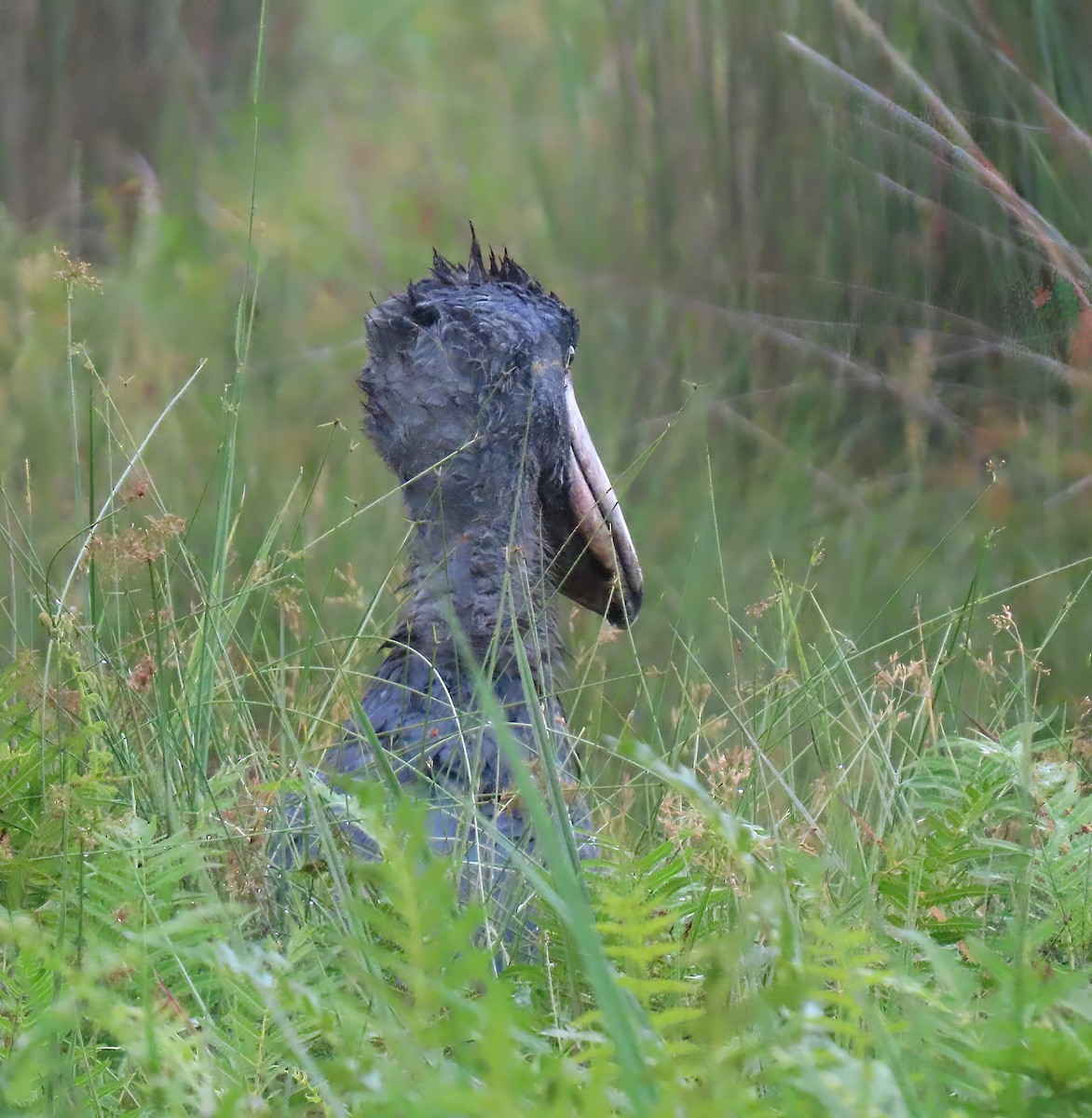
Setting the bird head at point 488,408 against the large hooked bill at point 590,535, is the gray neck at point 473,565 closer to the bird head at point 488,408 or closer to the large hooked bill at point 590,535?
the bird head at point 488,408

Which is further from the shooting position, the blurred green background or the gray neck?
the blurred green background

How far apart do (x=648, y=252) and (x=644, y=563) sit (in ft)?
3.45

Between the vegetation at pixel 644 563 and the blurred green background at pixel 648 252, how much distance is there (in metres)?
0.02

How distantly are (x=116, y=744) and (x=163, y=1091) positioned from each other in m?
0.85

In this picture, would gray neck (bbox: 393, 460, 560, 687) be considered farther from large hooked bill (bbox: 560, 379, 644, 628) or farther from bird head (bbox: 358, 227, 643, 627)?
large hooked bill (bbox: 560, 379, 644, 628)

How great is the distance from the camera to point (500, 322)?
90.3 inches

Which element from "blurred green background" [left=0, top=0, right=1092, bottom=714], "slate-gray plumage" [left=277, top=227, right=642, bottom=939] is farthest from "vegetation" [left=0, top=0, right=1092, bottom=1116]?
"slate-gray plumage" [left=277, top=227, right=642, bottom=939]

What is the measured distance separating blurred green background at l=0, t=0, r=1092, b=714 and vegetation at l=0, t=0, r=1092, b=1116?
16 mm

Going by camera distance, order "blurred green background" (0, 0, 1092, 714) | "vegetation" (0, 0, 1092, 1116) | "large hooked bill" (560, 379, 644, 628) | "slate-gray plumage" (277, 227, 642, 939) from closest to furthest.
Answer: "vegetation" (0, 0, 1092, 1116) < "slate-gray plumage" (277, 227, 642, 939) < "large hooked bill" (560, 379, 644, 628) < "blurred green background" (0, 0, 1092, 714)

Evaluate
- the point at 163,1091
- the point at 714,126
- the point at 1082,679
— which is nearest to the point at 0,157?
the point at 714,126

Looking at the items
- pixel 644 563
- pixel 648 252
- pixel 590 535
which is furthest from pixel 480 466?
pixel 648 252

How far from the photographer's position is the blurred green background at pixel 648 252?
329 cm

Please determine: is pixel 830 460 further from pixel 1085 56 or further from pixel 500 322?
pixel 500 322

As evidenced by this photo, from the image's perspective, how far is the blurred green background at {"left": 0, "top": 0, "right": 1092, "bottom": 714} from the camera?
329 cm
